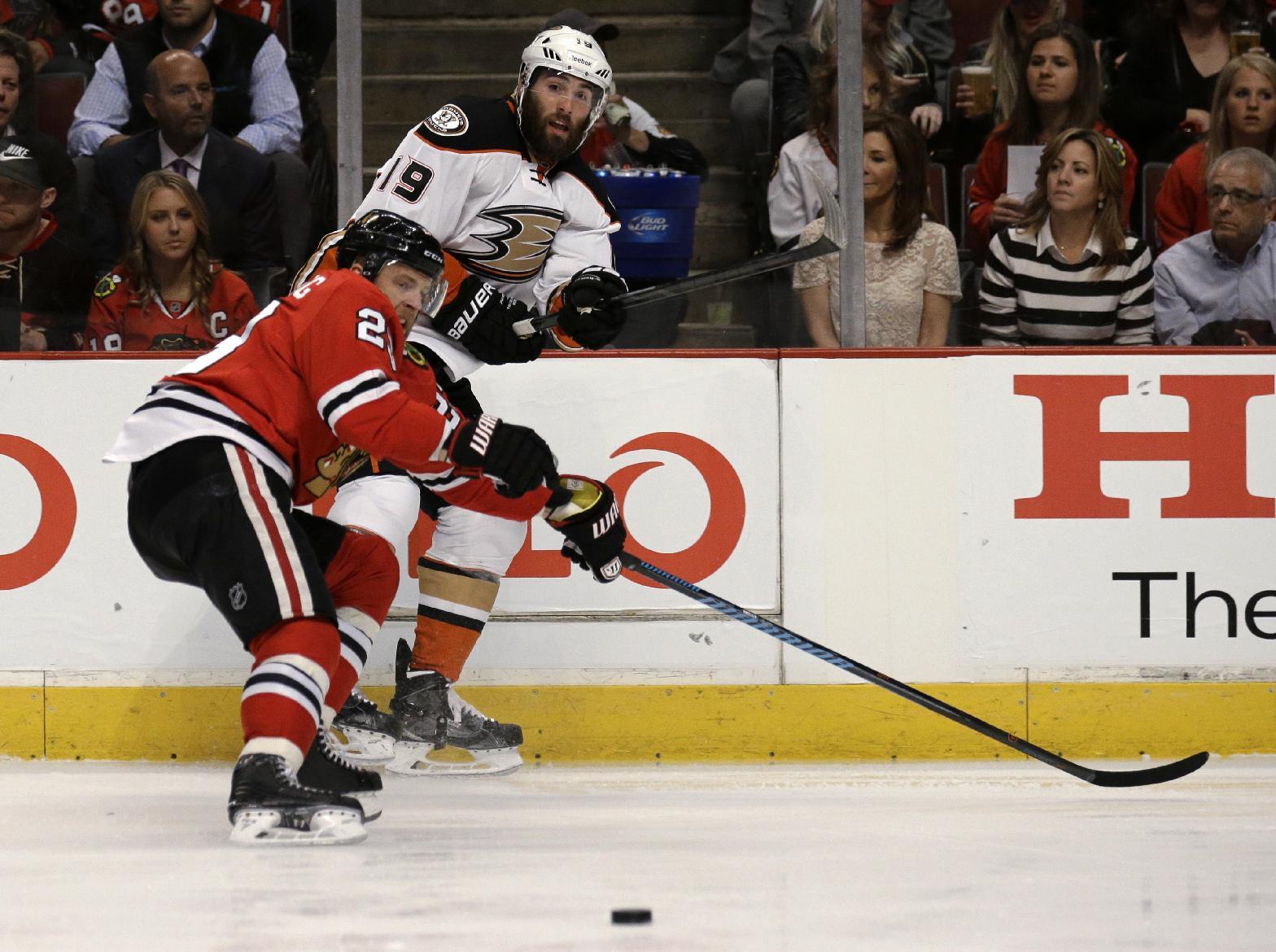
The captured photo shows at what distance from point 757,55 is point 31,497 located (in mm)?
1956

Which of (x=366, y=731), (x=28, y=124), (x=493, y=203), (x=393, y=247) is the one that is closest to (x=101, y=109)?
(x=28, y=124)

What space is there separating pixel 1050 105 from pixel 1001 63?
21 centimetres

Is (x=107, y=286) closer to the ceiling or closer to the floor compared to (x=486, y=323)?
closer to the ceiling

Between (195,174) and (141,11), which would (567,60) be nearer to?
(195,174)

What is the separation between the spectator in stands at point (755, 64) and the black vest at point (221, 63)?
1129mm

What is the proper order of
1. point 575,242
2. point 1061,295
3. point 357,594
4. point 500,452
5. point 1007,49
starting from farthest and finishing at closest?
point 1007,49 → point 1061,295 → point 575,242 → point 357,594 → point 500,452

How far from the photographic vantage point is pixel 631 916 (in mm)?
2127

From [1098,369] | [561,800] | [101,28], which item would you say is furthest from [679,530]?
[101,28]

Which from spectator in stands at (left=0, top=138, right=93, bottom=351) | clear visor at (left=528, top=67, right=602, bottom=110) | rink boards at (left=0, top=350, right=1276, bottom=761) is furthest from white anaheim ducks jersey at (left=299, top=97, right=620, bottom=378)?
spectator in stands at (left=0, top=138, right=93, bottom=351)

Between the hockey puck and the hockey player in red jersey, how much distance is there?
1.94ft

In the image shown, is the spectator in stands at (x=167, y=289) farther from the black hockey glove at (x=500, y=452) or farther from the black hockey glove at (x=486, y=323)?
the black hockey glove at (x=500, y=452)

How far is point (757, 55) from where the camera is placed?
3.86 m

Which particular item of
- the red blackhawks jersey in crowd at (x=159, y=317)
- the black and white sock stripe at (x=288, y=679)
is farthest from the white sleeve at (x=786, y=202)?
the black and white sock stripe at (x=288, y=679)

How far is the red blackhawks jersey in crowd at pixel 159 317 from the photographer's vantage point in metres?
3.49
